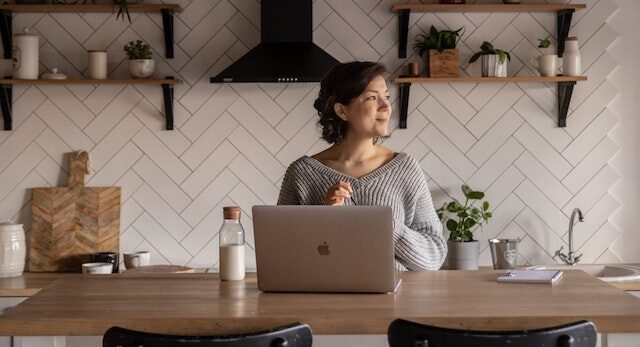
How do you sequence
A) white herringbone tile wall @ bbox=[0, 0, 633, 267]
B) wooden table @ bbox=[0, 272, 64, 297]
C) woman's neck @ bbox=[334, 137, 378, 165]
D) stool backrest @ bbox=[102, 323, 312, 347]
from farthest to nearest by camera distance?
white herringbone tile wall @ bbox=[0, 0, 633, 267]
wooden table @ bbox=[0, 272, 64, 297]
woman's neck @ bbox=[334, 137, 378, 165]
stool backrest @ bbox=[102, 323, 312, 347]

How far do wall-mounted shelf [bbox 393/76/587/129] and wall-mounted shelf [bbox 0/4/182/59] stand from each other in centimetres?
107

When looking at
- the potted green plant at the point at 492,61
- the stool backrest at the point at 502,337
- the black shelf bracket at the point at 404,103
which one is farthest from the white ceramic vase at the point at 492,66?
the stool backrest at the point at 502,337

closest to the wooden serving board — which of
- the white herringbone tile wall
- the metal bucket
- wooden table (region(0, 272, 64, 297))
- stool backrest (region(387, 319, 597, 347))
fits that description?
the white herringbone tile wall

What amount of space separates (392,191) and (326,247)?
75 cm

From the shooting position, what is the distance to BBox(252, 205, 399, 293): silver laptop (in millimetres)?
2096

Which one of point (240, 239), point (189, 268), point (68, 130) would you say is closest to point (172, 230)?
point (189, 268)

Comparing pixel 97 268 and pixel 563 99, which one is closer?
pixel 97 268

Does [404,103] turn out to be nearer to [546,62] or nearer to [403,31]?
[403,31]

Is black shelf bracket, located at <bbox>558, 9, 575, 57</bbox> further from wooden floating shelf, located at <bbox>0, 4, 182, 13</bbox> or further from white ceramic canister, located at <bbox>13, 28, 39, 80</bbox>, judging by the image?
white ceramic canister, located at <bbox>13, 28, 39, 80</bbox>

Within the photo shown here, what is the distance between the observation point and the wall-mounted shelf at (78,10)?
4051 millimetres

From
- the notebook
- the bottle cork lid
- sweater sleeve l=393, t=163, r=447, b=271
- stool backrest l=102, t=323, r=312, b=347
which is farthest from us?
sweater sleeve l=393, t=163, r=447, b=271

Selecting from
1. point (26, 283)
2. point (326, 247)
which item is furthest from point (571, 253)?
point (26, 283)

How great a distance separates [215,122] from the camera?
4.21 m

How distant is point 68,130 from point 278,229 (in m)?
2.35
